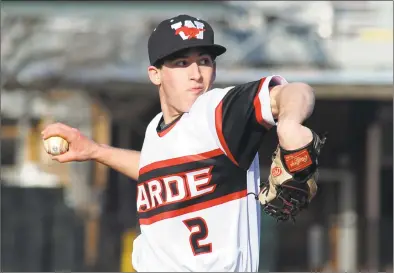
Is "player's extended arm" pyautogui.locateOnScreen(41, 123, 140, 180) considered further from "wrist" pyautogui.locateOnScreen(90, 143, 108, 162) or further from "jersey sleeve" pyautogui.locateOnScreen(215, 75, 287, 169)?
"jersey sleeve" pyautogui.locateOnScreen(215, 75, 287, 169)

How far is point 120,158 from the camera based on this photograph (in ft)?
16.4

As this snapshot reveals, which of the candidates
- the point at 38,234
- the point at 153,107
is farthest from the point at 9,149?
the point at 38,234

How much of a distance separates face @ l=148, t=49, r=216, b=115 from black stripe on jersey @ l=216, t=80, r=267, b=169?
29cm

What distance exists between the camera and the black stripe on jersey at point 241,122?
3.89 m

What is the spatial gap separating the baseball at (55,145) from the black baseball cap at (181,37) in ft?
2.49

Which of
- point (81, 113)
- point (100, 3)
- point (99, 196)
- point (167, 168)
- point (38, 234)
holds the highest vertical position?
point (100, 3)

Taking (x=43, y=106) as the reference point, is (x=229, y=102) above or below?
below

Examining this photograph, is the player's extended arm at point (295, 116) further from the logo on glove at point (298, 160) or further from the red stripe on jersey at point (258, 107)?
the red stripe on jersey at point (258, 107)

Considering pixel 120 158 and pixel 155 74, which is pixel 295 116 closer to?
pixel 155 74

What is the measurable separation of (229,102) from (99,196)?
14.2 meters

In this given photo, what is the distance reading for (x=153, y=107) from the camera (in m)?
18.3

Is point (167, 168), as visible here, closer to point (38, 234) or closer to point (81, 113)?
point (38, 234)

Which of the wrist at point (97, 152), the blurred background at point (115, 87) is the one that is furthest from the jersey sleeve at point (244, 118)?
the blurred background at point (115, 87)

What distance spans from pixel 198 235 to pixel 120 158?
949mm
